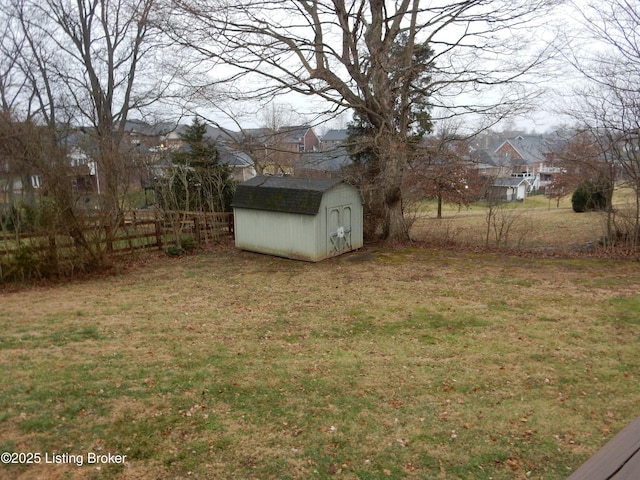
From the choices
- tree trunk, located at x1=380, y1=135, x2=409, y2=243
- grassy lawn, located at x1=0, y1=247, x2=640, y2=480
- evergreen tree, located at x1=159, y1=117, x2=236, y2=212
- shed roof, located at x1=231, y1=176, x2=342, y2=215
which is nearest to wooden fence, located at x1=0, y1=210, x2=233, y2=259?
grassy lawn, located at x1=0, y1=247, x2=640, y2=480

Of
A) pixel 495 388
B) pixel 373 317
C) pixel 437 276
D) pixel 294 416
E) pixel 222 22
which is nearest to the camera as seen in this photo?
pixel 294 416

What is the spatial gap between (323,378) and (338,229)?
25.1 feet

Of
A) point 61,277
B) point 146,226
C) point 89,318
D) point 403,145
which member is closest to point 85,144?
point 146,226

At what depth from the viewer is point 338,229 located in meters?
12.8

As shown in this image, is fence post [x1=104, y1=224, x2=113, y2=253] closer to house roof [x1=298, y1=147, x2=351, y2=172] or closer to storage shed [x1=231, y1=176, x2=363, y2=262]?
storage shed [x1=231, y1=176, x2=363, y2=262]

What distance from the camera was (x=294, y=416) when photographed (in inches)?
181

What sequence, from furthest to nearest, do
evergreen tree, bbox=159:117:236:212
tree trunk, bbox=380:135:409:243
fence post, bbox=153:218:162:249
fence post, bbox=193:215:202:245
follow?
1. evergreen tree, bbox=159:117:236:212
2. fence post, bbox=193:215:202:245
3. fence post, bbox=153:218:162:249
4. tree trunk, bbox=380:135:409:243

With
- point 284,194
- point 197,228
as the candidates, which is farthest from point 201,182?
point 284,194

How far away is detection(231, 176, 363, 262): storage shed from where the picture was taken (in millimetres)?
12203

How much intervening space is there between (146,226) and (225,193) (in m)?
4.17

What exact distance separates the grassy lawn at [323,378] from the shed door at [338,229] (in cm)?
288

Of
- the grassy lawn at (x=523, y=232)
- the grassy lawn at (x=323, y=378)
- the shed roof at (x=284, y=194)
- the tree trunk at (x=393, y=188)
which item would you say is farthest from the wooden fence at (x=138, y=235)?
the grassy lawn at (x=523, y=232)

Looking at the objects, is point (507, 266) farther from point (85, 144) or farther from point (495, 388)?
point (85, 144)

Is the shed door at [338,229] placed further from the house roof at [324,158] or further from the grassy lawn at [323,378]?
the grassy lawn at [323,378]
